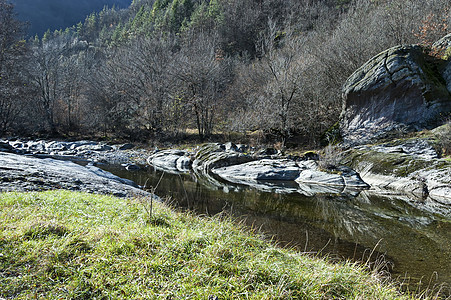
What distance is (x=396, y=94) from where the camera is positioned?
45.6 feet

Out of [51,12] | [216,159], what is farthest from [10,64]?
[51,12]

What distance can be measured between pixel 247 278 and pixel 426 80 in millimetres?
16034

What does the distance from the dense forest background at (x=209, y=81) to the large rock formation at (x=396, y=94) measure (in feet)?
7.43

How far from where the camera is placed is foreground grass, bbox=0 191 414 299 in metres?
2.11

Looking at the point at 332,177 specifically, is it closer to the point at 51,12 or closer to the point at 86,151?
the point at 86,151

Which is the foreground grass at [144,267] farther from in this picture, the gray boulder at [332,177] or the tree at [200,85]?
the tree at [200,85]

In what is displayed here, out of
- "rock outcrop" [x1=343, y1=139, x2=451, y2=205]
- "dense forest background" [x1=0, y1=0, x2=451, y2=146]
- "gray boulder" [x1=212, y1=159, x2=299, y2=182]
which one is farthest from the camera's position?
"dense forest background" [x1=0, y1=0, x2=451, y2=146]

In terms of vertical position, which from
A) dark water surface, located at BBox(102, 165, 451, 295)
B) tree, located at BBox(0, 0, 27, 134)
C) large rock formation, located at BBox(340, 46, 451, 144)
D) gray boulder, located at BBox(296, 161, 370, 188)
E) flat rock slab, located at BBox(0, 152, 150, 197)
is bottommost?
dark water surface, located at BBox(102, 165, 451, 295)

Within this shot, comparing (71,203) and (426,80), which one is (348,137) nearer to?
(426,80)

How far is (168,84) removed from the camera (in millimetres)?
23703

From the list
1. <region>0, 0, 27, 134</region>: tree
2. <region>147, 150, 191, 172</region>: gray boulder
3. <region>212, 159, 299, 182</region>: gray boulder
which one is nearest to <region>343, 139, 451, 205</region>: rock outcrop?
<region>212, 159, 299, 182</region>: gray boulder

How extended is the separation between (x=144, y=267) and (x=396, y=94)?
638 inches

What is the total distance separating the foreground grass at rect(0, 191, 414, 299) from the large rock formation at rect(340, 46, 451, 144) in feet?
45.7

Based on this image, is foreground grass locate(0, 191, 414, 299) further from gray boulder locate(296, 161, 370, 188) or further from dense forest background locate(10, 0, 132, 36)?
dense forest background locate(10, 0, 132, 36)
